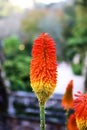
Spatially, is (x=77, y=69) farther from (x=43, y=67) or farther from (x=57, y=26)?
(x=43, y=67)

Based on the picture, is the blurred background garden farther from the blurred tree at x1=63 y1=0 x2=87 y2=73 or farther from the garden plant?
the garden plant

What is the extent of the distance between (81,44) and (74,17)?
3.37 metres

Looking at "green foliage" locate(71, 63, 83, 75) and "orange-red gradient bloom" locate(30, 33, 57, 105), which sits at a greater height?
"green foliage" locate(71, 63, 83, 75)

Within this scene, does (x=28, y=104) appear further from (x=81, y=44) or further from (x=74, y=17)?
(x=74, y=17)

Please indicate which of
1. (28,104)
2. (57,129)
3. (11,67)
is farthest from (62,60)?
(57,129)

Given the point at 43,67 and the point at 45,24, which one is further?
the point at 45,24

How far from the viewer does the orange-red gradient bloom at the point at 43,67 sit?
2.40 ft

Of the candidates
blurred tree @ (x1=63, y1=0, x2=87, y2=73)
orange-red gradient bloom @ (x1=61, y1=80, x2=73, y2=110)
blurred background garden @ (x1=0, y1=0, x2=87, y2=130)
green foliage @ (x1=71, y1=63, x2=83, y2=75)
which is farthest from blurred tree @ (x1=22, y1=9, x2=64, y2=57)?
orange-red gradient bloom @ (x1=61, y1=80, x2=73, y2=110)

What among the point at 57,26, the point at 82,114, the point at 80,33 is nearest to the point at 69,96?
the point at 82,114

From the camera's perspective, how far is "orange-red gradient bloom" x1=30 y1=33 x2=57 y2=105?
73 cm

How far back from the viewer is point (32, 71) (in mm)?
758

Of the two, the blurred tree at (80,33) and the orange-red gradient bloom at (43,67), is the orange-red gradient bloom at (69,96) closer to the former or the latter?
the orange-red gradient bloom at (43,67)

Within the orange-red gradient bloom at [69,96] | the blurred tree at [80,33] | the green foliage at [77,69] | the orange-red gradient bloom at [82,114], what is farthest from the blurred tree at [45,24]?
the orange-red gradient bloom at [82,114]

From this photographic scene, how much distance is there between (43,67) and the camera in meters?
0.73
